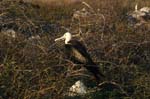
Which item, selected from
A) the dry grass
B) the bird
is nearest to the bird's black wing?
the bird

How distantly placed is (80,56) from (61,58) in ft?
1.15

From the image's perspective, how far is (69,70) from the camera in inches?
A: 221

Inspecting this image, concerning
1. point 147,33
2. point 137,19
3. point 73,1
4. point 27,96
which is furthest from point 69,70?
point 73,1

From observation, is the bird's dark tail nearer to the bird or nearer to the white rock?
the bird

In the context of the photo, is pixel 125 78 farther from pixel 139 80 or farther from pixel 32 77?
pixel 32 77

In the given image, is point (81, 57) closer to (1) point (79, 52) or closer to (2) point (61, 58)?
(1) point (79, 52)

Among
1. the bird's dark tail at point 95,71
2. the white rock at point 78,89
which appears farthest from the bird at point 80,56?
the white rock at point 78,89

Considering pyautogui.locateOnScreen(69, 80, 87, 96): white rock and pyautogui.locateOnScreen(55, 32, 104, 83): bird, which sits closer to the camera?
pyautogui.locateOnScreen(69, 80, 87, 96): white rock

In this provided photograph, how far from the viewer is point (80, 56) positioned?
239 inches

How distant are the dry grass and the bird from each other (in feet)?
0.30

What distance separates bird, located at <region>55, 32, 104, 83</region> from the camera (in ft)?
19.6

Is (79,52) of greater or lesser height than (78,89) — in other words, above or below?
above

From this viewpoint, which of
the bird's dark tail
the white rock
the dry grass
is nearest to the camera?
the dry grass

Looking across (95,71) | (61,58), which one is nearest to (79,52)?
(95,71)
